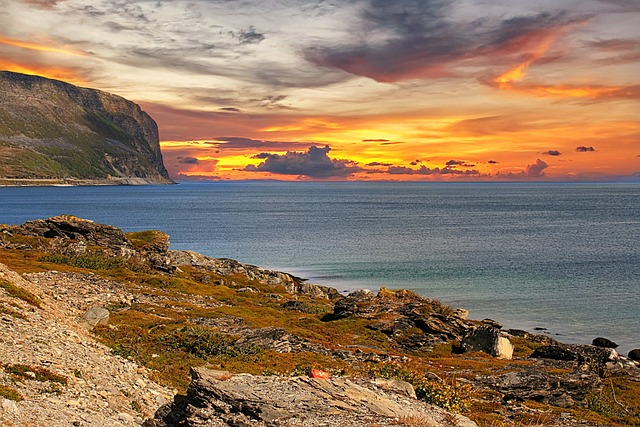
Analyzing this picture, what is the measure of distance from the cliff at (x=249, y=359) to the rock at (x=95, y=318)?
0.70 feet

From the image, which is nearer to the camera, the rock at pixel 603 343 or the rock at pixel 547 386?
the rock at pixel 547 386

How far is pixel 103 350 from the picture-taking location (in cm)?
2917

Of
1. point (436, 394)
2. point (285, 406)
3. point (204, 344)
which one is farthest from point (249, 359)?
point (285, 406)

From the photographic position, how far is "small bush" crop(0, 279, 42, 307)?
3294 cm

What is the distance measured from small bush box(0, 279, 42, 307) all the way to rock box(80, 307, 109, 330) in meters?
2.93

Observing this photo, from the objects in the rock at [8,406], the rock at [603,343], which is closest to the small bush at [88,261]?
the rock at [8,406]

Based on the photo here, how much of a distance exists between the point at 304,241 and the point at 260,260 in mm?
31751

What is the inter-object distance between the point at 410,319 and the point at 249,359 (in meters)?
21.6

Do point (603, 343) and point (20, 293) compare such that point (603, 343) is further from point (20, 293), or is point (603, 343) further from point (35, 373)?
point (35, 373)

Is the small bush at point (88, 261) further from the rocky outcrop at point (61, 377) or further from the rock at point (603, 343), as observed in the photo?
the rock at point (603, 343)

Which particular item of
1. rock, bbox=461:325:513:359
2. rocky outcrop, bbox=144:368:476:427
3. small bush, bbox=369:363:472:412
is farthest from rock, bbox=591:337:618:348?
rocky outcrop, bbox=144:368:476:427

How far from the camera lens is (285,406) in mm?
16359

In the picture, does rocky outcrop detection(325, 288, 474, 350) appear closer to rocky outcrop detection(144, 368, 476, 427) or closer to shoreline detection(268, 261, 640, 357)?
shoreline detection(268, 261, 640, 357)

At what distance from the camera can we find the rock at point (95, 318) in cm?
3431
